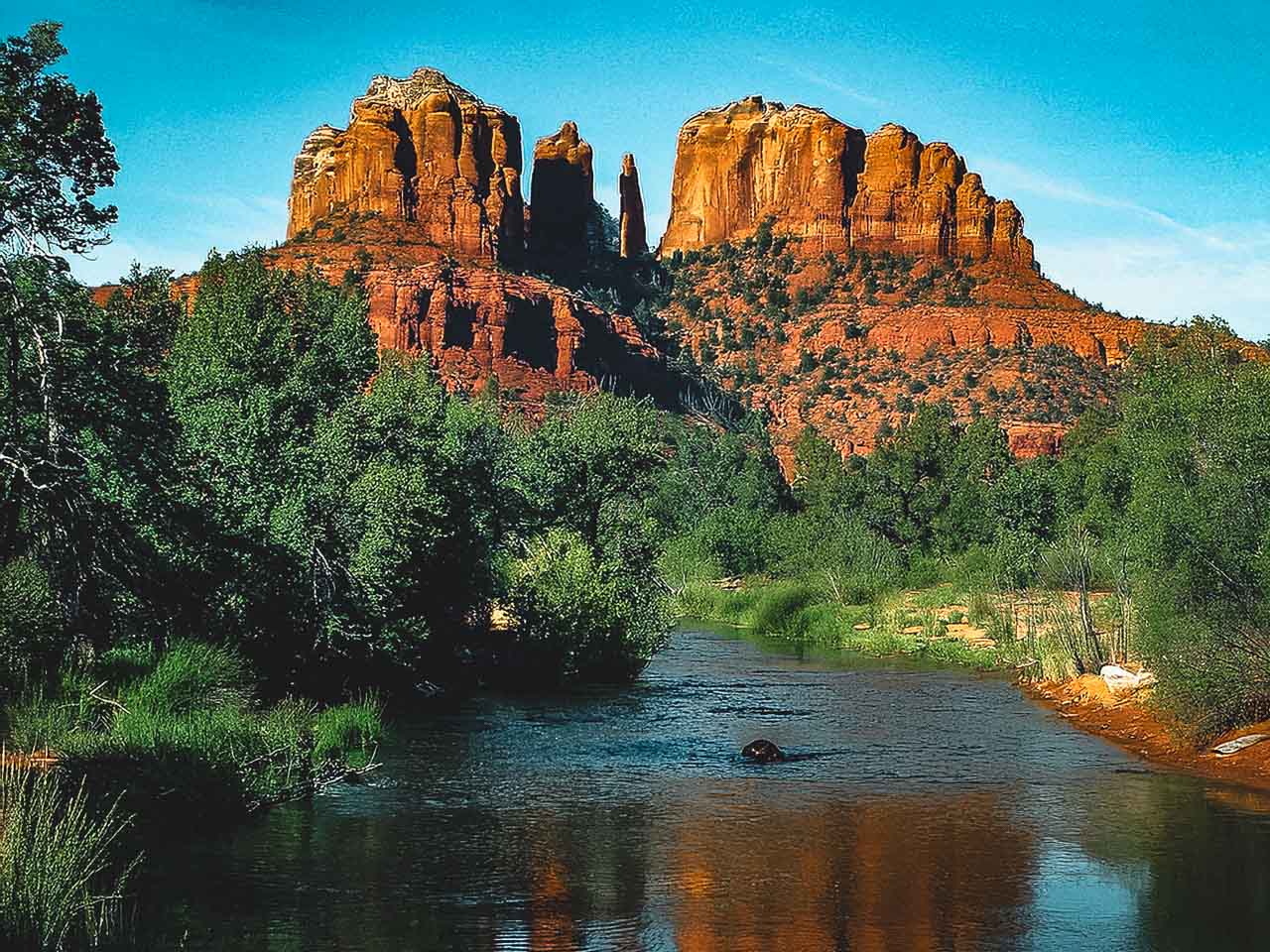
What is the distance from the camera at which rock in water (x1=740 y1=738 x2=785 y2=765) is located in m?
19.1

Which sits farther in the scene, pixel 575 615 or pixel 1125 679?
pixel 575 615

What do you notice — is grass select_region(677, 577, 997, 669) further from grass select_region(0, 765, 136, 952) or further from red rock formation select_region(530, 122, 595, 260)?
red rock formation select_region(530, 122, 595, 260)

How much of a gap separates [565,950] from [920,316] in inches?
3421

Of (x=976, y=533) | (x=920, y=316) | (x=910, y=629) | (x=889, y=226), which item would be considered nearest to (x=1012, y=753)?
(x=910, y=629)

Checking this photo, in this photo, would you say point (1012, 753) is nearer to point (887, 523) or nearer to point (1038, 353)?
point (887, 523)

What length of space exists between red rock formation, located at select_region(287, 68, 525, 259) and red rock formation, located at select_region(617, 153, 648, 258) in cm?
2935

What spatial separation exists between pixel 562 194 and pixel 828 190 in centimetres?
2639

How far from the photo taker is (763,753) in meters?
19.2

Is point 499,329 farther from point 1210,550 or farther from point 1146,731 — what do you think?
point 1210,550

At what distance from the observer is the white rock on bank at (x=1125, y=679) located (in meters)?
23.9

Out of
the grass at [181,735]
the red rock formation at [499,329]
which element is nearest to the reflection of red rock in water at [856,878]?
the grass at [181,735]

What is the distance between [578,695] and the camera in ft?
83.8

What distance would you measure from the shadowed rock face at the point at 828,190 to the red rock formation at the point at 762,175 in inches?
4.6

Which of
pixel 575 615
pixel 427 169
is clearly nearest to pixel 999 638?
pixel 575 615
